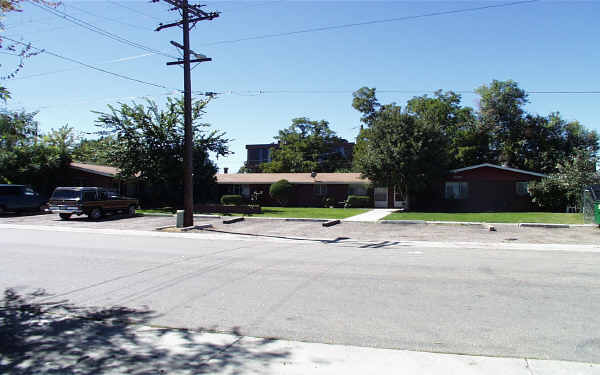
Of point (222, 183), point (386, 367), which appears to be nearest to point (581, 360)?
point (386, 367)

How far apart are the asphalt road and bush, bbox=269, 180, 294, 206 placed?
23.3m

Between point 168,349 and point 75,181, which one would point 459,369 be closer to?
point 168,349

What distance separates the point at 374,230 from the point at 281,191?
695 inches

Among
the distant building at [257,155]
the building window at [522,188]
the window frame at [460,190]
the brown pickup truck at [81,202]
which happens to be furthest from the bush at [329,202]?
the distant building at [257,155]

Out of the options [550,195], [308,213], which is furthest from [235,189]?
[550,195]

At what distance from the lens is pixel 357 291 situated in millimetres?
7121

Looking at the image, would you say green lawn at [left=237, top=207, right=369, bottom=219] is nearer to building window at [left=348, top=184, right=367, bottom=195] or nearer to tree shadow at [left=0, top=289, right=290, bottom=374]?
building window at [left=348, top=184, right=367, bottom=195]

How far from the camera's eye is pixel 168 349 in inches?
184

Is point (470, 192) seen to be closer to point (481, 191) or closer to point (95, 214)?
point (481, 191)

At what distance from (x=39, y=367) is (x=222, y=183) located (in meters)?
34.3

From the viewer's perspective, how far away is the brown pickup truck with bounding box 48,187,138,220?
2334 centimetres

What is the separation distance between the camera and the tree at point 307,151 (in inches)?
2259

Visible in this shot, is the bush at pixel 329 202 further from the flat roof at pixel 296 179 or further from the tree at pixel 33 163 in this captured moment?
the tree at pixel 33 163

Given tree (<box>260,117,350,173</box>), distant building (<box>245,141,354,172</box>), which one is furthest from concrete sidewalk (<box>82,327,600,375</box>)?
distant building (<box>245,141,354,172</box>)
